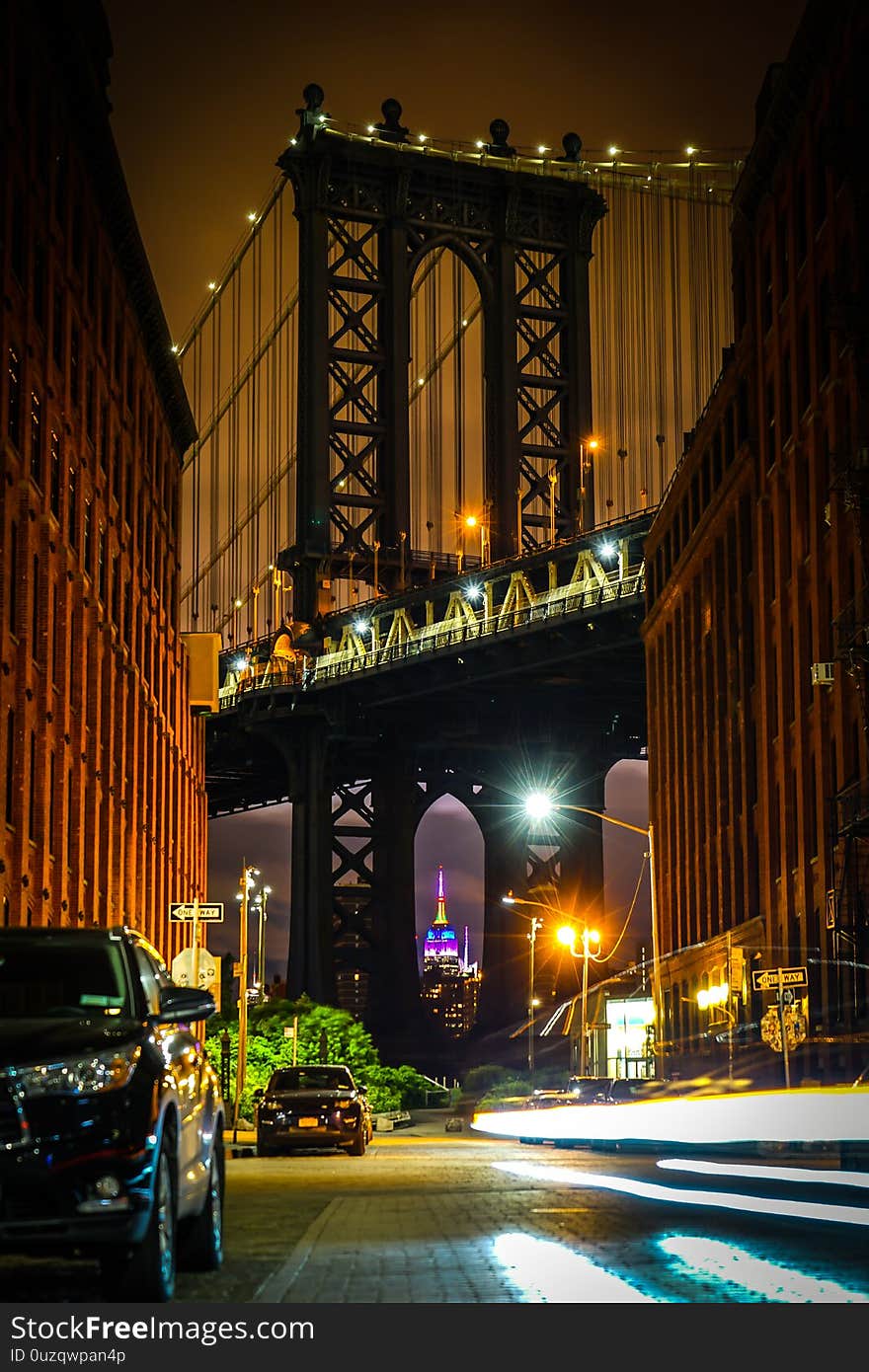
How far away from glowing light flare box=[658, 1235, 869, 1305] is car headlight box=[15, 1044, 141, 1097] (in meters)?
2.96

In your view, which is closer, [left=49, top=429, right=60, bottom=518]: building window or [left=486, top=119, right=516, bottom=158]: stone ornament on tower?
[left=49, top=429, right=60, bottom=518]: building window

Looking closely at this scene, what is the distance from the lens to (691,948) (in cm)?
7669

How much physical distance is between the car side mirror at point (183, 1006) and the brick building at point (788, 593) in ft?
117

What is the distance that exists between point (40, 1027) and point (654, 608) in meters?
83.2

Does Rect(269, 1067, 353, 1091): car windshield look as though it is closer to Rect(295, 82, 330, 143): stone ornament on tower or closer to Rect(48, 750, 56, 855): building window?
Rect(48, 750, 56, 855): building window

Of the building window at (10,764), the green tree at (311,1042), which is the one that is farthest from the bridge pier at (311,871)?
the building window at (10,764)

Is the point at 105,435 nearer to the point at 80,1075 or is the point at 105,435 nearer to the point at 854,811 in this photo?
the point at 854,811

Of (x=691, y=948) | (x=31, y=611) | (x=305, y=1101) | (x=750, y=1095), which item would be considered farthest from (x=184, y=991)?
(x=691, y=948)

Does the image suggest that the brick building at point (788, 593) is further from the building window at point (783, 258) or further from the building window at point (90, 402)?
the building window at point (90, 402)

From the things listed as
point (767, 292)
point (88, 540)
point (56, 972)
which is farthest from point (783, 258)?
point (56, 972)

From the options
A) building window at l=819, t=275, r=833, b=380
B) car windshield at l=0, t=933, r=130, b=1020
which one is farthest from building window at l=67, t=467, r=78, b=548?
car windshield at l=0, t=933, r=130, b=1020

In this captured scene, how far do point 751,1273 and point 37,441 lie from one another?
44.0 m

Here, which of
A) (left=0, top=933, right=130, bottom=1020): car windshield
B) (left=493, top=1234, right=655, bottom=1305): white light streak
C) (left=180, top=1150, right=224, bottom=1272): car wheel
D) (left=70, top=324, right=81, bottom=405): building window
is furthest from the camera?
(left=70, top=324, right=81, bottom=405): building window

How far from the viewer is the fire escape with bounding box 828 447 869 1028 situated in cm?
4700
